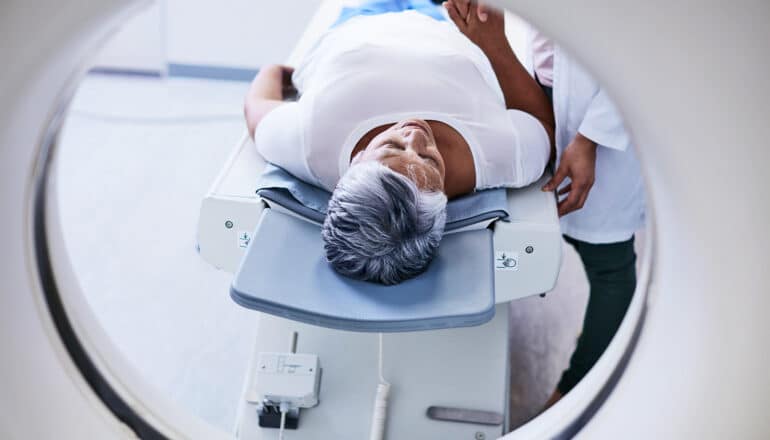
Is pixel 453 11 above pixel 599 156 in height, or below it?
above

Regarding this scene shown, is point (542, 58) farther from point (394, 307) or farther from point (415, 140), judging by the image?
point (394, 307)

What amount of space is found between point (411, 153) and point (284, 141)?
288 millimetres

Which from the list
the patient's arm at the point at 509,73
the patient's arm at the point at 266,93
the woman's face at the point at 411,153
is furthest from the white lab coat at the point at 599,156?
the patient's arm at the point at 266,93

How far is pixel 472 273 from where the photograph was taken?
1.23 meters

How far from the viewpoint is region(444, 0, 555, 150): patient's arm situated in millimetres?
1521

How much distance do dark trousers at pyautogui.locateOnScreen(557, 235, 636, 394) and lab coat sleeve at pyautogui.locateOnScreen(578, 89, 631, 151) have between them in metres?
0.32

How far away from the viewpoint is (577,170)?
137 cm

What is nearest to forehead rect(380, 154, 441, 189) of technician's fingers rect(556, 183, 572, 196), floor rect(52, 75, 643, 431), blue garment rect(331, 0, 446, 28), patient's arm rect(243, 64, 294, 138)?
technician's fingers rect(556, 183, 572, 196)

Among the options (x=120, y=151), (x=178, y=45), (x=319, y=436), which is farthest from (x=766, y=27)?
(x=178, y=45)

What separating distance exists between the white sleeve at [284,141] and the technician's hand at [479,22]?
1.26 ft

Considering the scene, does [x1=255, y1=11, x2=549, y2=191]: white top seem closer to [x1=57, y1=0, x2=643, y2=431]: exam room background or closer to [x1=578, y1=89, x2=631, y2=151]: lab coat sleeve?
[x1=578, y1=89, x2=631, y2=151]: lab coat sleeve

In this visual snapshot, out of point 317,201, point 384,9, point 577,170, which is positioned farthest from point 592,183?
point 384,9

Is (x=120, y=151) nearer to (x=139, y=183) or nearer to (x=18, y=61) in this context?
(x=139, y=183)

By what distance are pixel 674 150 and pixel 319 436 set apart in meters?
1.01
